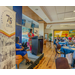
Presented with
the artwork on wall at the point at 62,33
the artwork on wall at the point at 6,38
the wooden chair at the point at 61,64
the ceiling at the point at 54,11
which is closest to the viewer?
the wooden chair at the point at 61,64

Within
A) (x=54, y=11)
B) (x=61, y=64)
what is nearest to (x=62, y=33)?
(x=54, y=11)

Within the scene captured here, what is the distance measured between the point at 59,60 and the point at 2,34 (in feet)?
5.37

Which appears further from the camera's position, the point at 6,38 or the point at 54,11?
the point at 54,11

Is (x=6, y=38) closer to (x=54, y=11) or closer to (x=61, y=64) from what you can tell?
(x=61, y=64)

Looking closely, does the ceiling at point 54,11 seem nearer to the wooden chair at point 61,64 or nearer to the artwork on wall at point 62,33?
the wooden chair at point 61,64

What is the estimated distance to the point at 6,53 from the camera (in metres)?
2.04

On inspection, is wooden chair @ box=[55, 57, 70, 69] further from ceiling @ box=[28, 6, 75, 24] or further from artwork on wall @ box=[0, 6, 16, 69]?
ceiling @ box=[28, 6, 75, 24]

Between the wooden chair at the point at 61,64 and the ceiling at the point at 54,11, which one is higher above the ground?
the ceiling at the point at 54,11

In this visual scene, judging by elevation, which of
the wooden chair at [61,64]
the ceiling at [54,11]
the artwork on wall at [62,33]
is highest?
the ceiling at [54,11]

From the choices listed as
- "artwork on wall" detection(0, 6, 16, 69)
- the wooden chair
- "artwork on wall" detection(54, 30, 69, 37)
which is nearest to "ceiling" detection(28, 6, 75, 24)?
"artwork on wall" detection(0, 6, 16, 69)

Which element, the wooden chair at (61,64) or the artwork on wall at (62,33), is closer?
the wooden chair at (61,64)

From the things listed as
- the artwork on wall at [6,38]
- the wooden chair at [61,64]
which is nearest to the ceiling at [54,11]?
the artwork on wall at [6,38]

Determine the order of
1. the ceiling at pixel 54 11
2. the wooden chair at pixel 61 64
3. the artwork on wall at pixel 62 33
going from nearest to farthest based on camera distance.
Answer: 1. the wooden chair at pixel 61 64
2. the ceiling at pixel 54 11
3. the artwork on wall at pixel 62 33
